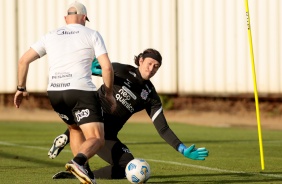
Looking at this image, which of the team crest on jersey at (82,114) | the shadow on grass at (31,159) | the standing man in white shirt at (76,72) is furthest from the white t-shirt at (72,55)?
the shadow on grass at (31,159)

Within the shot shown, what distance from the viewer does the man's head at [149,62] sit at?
10867 mm

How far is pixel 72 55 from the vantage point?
966cm

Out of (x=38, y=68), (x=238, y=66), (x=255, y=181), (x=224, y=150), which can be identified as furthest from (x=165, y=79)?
(x=255, y=181)

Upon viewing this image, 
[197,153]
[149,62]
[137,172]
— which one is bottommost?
[137,172]

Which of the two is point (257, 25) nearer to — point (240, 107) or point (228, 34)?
point (228, 34)

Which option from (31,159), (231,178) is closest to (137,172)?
(231,178)

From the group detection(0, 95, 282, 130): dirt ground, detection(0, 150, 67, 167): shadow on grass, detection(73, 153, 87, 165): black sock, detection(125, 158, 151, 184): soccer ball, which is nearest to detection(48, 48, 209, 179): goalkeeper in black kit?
detection(125, 158, 151, 184): soccer ball

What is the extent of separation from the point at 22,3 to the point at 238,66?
7.33 m

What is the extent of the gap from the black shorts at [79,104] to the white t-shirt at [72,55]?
0.06 meters

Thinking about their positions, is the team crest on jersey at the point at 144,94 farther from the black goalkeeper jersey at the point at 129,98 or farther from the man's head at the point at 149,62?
the man's head at the point at 149,62

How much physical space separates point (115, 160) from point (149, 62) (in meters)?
1.32

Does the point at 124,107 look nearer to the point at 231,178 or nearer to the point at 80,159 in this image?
the point at 231,178

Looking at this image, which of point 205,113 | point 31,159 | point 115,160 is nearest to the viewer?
point 115,160

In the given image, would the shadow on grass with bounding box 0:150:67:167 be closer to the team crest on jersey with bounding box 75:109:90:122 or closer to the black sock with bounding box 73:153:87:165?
the team crest on jersey with bounding box 75:109:90:122
